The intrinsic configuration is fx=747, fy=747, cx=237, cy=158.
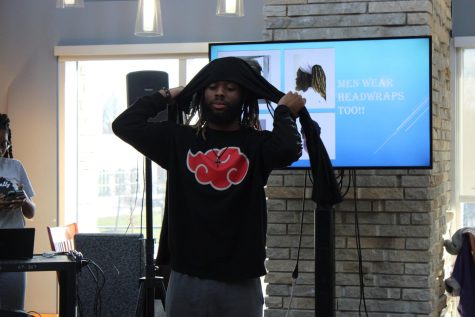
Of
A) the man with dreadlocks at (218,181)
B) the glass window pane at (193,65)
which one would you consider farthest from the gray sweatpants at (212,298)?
the glass window pane at (193,65)

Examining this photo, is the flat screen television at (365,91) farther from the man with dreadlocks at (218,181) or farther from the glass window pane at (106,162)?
the glass window pane at (106,162)

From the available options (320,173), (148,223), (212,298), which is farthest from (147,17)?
(212,298)

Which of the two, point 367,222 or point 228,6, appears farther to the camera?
point 228,6

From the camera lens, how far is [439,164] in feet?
13.2

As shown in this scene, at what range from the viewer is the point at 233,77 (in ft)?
7.37

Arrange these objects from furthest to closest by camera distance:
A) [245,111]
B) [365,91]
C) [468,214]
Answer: [468,214], [365,91], [245,111]

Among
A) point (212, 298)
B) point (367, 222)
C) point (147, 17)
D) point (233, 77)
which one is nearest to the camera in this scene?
point (212, 298)

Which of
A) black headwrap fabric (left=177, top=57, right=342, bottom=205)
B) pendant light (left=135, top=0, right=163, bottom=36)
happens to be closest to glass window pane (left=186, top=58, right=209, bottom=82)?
pendant light (left=135, top=0, right=163, bottom=36)

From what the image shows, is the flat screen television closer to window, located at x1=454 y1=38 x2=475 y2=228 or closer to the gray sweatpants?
the gray sweatpants

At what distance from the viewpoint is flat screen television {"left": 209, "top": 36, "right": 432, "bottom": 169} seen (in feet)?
11.1

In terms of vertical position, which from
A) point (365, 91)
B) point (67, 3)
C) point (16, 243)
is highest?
point (67, 3)

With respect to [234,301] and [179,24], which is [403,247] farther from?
[179,24]

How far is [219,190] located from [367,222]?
1.65 m

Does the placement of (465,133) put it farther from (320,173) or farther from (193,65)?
(320,173)
